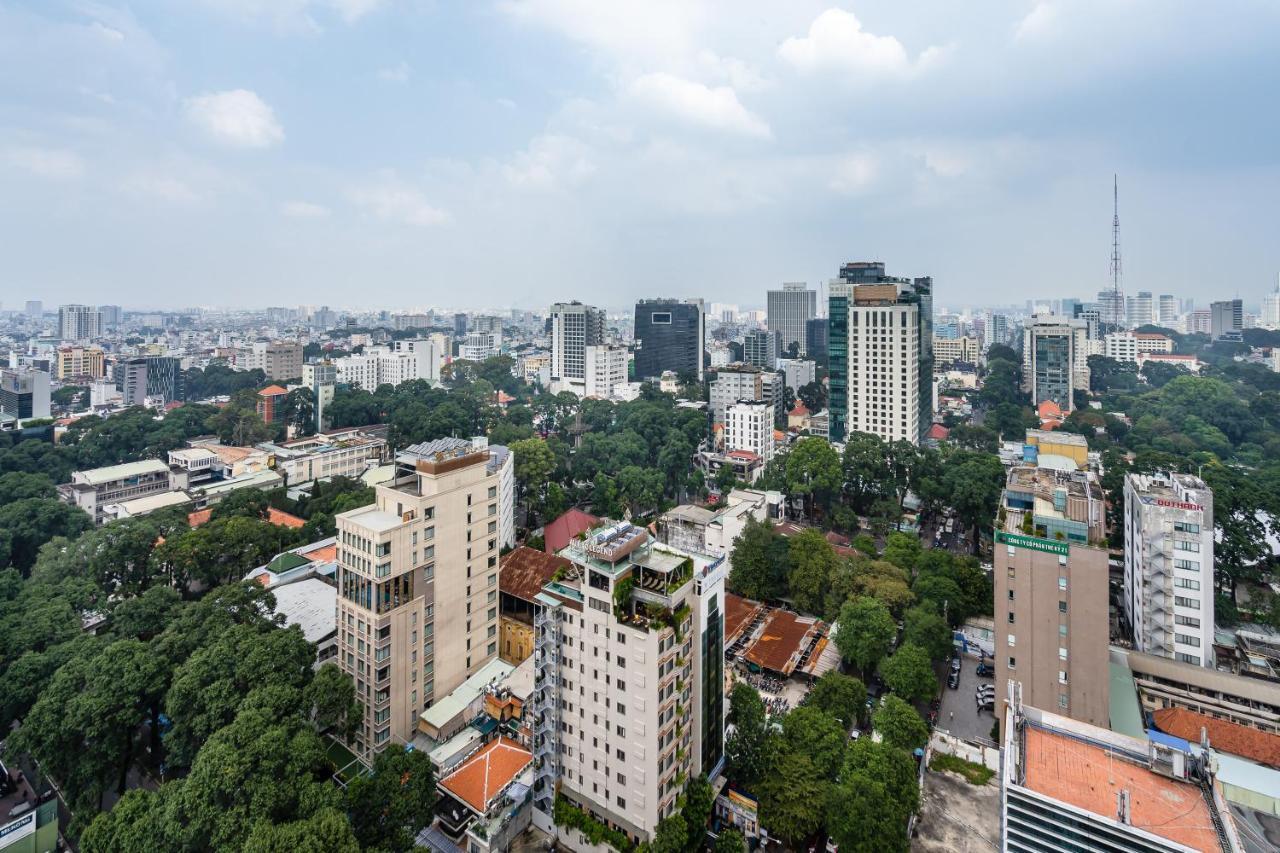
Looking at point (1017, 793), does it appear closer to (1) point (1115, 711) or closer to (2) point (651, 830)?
(2) point (651, 830)

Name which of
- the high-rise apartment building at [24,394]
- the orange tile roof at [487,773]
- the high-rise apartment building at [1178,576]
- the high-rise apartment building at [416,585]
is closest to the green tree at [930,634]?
the high-rise apartment building at [1178,576]

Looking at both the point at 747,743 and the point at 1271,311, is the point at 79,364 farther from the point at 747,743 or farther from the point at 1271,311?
the point at 1271,311

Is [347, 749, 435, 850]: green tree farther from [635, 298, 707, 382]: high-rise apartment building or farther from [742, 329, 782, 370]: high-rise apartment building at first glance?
[742, 329, 782, 370]: high-rise apartment building

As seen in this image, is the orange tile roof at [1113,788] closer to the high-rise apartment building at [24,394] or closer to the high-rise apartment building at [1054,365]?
the high-rise apartment building at [1054,365]

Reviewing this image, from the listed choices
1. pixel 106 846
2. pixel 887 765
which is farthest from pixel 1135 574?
pixel 106 846

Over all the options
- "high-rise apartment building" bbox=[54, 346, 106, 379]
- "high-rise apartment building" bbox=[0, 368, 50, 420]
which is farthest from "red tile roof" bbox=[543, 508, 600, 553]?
"high-rise apartment building" bbox=[54, 346, 106, 379]

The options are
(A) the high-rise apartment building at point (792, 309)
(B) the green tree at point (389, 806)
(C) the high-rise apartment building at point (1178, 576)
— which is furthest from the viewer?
(A) the high-rise apartment building at point (792, 309)

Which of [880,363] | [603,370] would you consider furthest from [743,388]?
[603,370]
